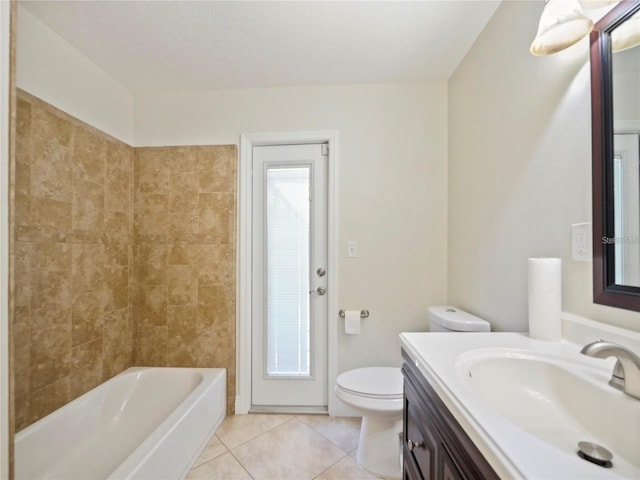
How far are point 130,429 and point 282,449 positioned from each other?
3.11ft

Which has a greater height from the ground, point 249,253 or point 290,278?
point 249,253

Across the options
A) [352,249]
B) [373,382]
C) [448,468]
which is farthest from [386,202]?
[448,468]

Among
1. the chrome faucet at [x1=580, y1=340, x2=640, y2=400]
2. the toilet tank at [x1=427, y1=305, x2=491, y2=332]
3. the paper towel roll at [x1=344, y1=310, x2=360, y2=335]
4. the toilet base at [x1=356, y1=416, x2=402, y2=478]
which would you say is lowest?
the toilet base at [x1=356, y1=416, x2=402, y2=478]

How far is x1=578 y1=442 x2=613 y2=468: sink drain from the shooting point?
50 cm

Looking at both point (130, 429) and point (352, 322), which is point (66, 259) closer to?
point (130, 429)

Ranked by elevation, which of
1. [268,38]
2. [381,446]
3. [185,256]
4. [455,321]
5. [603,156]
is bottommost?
[381,446]

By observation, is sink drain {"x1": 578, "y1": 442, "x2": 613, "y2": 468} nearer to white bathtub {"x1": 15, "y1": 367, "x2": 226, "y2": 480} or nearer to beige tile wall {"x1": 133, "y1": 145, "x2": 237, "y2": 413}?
white bathtub {"x1": 15, "y1": 367, "x2": 226, "y2": 480}

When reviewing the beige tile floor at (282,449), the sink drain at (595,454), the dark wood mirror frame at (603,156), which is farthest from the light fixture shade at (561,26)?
the beige tile floor at (282,449)

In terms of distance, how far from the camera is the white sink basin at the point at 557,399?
1.79 ft

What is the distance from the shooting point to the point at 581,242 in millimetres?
869

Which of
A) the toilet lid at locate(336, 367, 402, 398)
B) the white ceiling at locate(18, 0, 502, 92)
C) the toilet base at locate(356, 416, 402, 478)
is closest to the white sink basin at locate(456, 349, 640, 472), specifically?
the toilet lid at locate(336, 367, 402, 398)

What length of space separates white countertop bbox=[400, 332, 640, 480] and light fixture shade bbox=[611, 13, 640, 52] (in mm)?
827

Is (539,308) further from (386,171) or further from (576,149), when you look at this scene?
(386,171)

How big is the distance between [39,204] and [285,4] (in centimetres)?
157
